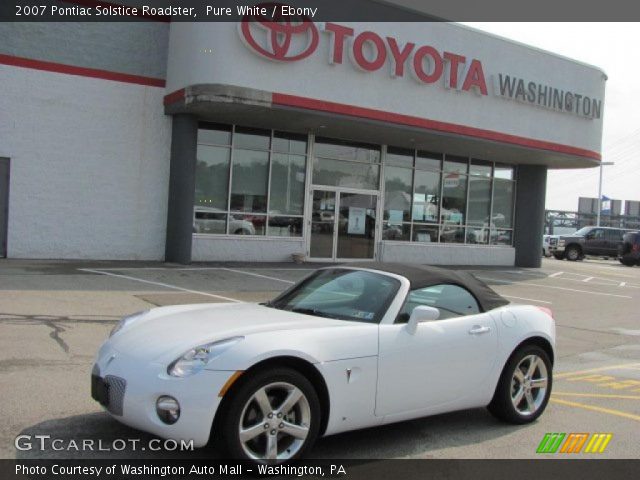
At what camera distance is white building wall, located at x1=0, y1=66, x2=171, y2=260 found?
14.3 m

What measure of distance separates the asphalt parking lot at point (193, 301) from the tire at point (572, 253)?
1746cm

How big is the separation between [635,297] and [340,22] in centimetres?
1050

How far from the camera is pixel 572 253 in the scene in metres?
32.7

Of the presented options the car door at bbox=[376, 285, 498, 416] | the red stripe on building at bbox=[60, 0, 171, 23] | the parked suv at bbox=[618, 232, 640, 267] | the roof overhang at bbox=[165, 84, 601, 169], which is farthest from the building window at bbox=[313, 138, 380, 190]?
the parked suv at bbox=[618, 232, 640, 267]

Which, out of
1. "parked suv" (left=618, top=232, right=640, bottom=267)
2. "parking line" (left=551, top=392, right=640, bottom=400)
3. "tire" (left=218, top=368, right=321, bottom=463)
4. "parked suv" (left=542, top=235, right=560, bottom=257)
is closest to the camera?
"tire" (left=218, top=368, right=321, bottom=463)

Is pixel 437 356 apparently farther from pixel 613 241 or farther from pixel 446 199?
pixel 613 241

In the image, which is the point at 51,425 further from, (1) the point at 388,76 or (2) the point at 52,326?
(1) the point at 388,76

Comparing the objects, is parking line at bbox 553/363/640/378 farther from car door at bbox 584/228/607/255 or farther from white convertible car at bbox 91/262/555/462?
car door at bbox 584/228/607/255

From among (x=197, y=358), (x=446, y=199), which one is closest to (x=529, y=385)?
(x=197, y=358)

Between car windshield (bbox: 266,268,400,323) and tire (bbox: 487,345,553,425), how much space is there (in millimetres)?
1304

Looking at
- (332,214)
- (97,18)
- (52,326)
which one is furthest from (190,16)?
(52,326)

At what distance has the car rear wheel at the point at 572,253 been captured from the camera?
32.7m

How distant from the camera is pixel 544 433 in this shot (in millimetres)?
5270

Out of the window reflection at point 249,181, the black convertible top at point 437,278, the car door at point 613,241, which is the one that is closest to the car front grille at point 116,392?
the black convertible top at point 437,278
